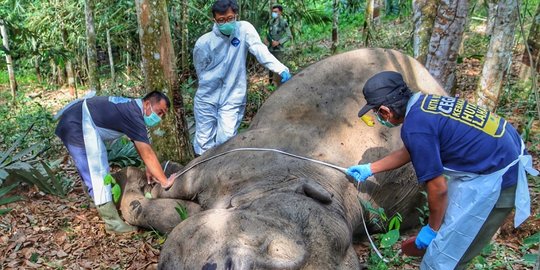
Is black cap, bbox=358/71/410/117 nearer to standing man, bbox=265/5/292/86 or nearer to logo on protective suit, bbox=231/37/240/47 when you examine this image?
A: logo on protective suit, bbox=231/37/240/47

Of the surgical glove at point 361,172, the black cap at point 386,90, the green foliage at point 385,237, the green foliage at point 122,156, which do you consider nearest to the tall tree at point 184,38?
the green foliage at point 122,156

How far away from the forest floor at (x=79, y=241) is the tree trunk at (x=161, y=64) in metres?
1.05

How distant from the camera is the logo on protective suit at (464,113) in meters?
3.27

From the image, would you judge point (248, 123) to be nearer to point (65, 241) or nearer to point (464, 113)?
point (65, 241)

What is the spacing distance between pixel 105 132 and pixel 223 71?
1.59 meters

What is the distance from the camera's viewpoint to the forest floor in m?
4.43

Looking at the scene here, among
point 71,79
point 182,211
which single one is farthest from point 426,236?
point 71,79

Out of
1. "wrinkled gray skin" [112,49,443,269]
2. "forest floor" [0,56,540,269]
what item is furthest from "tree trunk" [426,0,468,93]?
"forest floor" [0,56,540,269]

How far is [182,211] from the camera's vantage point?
466 cm

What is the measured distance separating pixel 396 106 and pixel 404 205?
1.85 m

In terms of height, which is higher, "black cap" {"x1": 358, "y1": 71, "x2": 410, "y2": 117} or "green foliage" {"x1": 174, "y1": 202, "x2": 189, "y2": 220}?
"black cap" {"x1": 358, "y1": 71, "x2": 410, "y2": 117}

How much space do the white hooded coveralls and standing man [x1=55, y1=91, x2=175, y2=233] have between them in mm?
1244

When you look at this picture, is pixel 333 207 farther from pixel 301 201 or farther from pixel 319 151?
pixel 319 151

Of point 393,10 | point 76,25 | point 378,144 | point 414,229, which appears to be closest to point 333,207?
point 378,144
